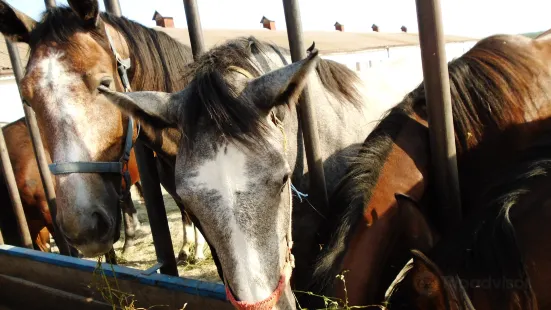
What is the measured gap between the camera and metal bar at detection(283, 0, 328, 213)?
2086 mm

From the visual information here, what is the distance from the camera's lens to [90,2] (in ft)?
7.72

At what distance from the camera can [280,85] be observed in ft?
5.14

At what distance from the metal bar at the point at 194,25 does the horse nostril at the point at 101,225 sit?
100 centimetres

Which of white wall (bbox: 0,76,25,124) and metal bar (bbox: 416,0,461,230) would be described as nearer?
metal bar (bbox: 416,0,461,230)

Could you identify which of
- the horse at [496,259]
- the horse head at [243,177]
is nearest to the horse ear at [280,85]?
the horse head at [243,177]

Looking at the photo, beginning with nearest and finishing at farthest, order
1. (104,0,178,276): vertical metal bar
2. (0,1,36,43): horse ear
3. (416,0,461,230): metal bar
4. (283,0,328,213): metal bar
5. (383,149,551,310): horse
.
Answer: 1. (383,149,551,310): horse
2. (416,0,461,230): metal bar
3. (283,0,328,213): metal bar
4. (0,1,36,43): horse ear
5. (104,0,178,276): vertical metal bar

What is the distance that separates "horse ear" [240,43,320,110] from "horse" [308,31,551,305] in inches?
19.8

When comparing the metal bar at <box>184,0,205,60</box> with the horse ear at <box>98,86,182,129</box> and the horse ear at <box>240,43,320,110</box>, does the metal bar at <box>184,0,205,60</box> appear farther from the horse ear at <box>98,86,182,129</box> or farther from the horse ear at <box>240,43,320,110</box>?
the horse ear at <box>240,43,320,110</box>

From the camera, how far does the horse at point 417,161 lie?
1.64 metres

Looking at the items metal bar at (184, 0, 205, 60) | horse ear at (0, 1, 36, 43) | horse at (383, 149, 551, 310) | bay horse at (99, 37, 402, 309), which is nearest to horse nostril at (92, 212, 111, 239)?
bay horse at (99, 37, 402, 309)

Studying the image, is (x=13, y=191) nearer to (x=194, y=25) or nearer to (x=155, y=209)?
(x=155, y=209)

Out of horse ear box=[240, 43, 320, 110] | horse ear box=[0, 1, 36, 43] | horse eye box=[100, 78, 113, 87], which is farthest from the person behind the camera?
horse ear box=[0, 1, 36, 43]

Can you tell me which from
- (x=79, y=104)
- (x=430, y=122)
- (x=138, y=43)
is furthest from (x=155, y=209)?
(x=430, y=122)

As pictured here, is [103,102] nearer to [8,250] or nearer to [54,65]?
[54,65]
